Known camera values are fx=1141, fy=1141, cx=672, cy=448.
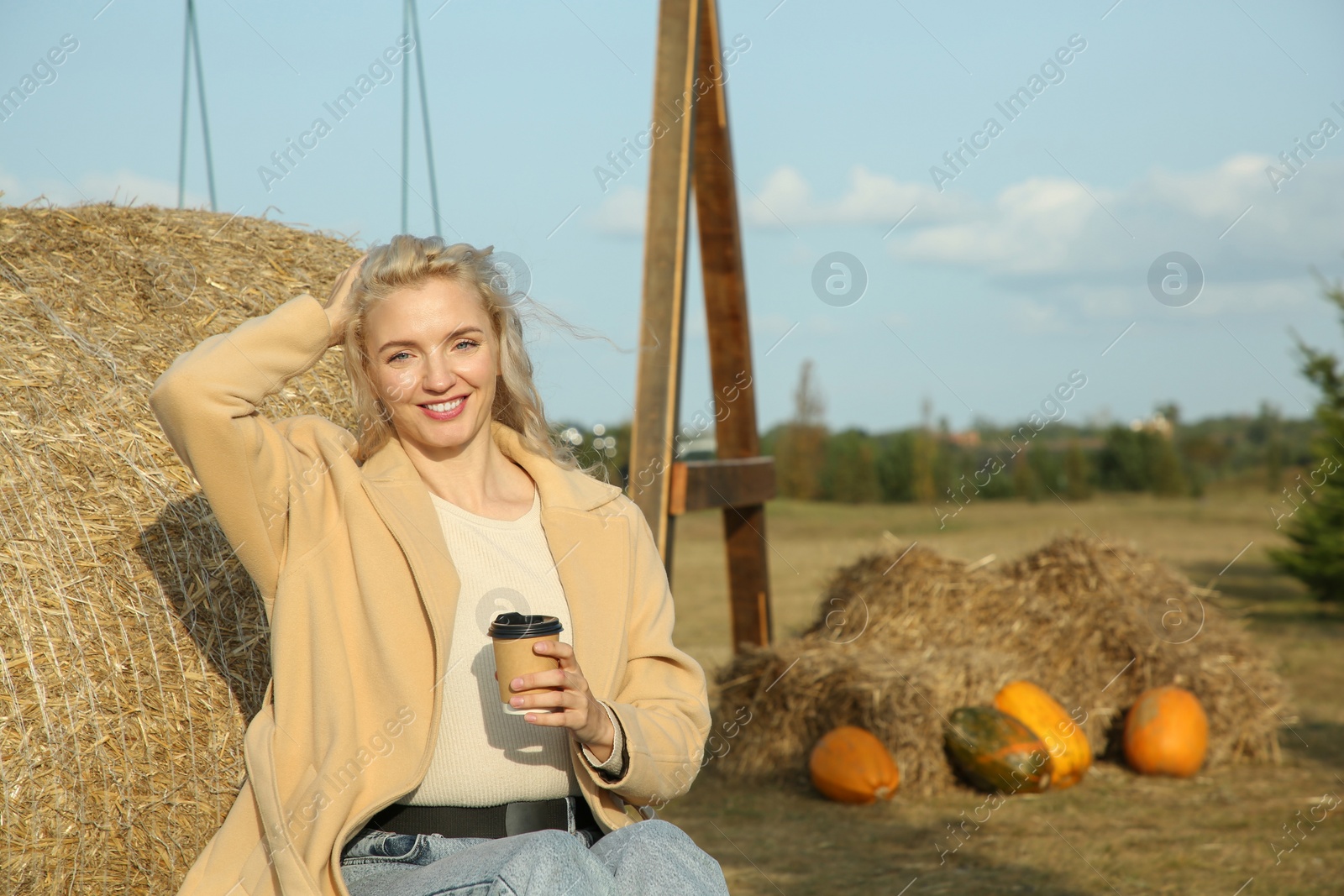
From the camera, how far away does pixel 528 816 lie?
2564 mm

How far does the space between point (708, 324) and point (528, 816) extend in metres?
4.84

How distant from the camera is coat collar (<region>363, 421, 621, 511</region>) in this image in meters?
2.74

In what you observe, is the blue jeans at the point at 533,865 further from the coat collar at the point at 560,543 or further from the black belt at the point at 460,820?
the coat collar at the point at 560,543

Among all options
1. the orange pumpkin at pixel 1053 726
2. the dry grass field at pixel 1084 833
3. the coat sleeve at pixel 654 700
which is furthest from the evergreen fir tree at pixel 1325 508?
the coat sleeve at pixel 654 700

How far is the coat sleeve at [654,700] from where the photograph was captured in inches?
102

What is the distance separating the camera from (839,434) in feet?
80.6

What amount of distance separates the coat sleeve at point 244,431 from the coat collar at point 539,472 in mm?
204

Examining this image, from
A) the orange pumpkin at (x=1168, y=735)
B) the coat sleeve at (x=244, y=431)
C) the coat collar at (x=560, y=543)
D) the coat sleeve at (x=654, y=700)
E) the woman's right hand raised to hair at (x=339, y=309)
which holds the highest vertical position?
the woman's right hand raised to hair at (x=339, y=309)

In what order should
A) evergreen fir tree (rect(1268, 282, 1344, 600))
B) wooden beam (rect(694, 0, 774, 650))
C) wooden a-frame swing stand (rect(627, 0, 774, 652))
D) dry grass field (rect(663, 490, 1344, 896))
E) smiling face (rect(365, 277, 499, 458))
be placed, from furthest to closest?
evergreen fir tree (rect(1268, 282, 1344, 600)) < wooden beam (rect(694, 0, 774, 650)) < wooden a-frame swing stand (rect(627, 0, 774, 652)) < dry grass field (rect(663, 490, 1344, 896)) < smiling face (rect(365, 277, 499, 458))

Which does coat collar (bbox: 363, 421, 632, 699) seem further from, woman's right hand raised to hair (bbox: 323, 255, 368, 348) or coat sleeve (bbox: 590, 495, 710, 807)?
woman's right hand raised to hair (bbox: 323, 255, 368, 348)

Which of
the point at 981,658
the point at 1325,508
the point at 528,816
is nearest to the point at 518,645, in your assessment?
the point at 528,816

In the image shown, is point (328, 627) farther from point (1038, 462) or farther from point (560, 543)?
point (1038, 462)

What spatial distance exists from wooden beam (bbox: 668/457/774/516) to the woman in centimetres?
280

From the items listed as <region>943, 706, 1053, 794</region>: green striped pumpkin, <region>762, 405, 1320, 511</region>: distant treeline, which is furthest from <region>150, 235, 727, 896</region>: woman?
<region>762, 405, 1320, 511</region>: distant treeline
